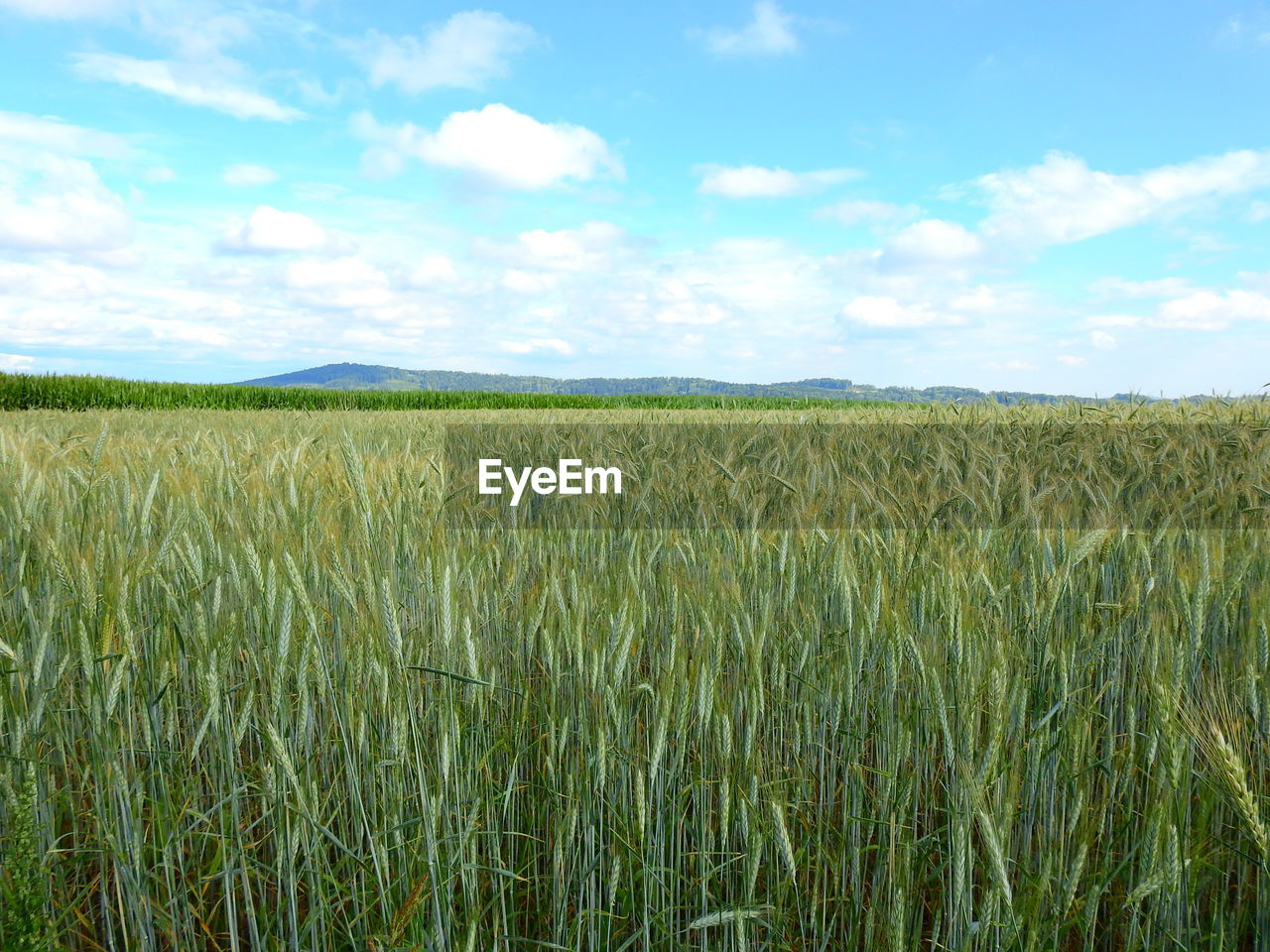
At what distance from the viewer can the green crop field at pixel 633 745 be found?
1065 mm

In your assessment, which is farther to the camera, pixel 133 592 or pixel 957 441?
pixel 957 441

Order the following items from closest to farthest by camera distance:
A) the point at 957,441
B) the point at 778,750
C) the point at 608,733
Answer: the point at 608,733, the point at 778,750, the point at 957,441

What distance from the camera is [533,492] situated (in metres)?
3.23

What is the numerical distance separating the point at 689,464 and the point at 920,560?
184 centimetres

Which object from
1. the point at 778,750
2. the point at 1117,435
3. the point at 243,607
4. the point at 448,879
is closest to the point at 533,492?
the point at 243,607

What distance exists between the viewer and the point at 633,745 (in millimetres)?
1404

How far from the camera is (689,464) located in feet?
11.3

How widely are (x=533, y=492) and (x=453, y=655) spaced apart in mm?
2002

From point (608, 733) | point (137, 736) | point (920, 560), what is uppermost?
point (920, 560)

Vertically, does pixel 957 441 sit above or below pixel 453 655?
above

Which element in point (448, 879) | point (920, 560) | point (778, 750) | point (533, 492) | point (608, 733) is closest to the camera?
point (448, 879)

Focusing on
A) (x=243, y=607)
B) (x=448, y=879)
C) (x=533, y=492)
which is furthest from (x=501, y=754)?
(x=533, y=492)

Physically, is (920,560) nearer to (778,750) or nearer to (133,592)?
(778,750)

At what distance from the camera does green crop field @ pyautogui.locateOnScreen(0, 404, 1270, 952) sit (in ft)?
3.50
